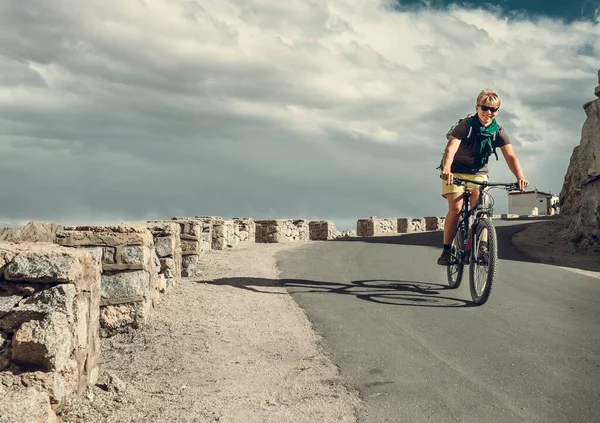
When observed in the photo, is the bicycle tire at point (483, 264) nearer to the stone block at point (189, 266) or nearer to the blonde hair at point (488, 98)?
the blonde hair at point (488, 98)

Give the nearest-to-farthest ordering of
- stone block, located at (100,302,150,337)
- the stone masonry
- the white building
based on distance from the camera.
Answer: stone block, located at (100,302,150,337) → the stone masonry → the white building

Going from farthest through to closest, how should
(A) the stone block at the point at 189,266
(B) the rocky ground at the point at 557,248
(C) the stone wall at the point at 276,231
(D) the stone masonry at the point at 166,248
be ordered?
(C) the stone wall at the point at 276,231, (B) the rocky ground at the point at 557,248, (A) the stone block at the point at 189,266, (D) the stone masonry at the point at 166,248

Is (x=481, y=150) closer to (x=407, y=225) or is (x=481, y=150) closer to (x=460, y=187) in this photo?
(x=460, y=187)

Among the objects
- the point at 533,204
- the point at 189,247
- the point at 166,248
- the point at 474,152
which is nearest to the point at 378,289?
the point at 474,152

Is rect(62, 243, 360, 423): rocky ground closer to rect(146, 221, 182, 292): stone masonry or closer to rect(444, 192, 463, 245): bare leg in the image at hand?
rect(146, 221, 182, 292): stone masonry

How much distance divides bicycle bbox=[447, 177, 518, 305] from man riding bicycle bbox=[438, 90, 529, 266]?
0.12 metres

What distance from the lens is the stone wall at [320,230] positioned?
23.5m

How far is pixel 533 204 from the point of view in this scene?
5847 cm

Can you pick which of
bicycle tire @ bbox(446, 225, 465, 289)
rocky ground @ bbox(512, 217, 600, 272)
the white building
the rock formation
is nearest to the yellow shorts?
bicycle tire @ bbox(446, 225, 465, 289)

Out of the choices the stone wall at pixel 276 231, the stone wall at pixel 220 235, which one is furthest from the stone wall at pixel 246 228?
the stone wall at pixel 220 235

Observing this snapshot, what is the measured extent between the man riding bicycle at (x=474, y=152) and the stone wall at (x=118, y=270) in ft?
13.9

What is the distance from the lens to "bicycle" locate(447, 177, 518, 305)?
23.4ft

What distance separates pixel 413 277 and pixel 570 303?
2.69 m

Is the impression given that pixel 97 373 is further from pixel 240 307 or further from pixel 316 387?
pixel 240 307
